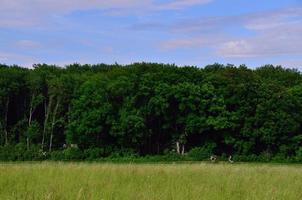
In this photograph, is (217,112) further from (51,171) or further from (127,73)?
(51,171)

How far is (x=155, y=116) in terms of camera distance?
73500mm

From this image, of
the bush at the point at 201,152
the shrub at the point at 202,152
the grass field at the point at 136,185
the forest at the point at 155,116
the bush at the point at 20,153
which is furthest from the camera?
the forest at the point at 155,116

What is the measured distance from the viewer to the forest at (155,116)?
2719 inches

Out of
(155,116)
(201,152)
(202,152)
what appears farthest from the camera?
(155,116)

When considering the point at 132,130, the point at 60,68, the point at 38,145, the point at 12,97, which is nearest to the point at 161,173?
the point at 132,130

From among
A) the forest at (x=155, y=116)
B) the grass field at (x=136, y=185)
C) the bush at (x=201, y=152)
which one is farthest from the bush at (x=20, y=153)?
the grass field at (x=136, y=185)

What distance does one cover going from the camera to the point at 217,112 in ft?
236

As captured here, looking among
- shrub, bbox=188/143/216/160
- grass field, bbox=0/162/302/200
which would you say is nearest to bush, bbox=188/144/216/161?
shrub, bbox=188/143/216/160

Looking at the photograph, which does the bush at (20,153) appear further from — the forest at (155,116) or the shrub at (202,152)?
the shrub at (202,152)

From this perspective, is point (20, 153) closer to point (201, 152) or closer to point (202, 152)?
point (201, 152)

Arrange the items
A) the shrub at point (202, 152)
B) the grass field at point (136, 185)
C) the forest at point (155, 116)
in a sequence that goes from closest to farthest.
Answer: the grass field at point (136, 185) < the shrub at point (202, 152) < the forest at point (155, 116)

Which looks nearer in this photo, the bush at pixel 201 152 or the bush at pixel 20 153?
the bush at pixel 201 152

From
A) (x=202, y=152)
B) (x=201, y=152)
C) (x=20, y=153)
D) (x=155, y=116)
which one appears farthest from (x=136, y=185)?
(x=155, y=116)

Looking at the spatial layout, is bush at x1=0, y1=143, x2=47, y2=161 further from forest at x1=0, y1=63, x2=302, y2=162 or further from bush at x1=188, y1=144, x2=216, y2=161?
bush at x1=188, y1=144, x2=216, y2=161
